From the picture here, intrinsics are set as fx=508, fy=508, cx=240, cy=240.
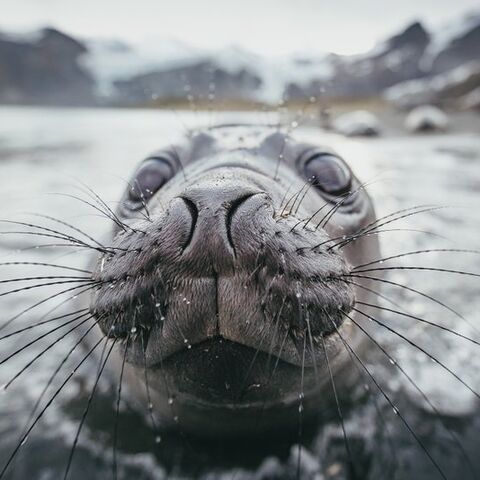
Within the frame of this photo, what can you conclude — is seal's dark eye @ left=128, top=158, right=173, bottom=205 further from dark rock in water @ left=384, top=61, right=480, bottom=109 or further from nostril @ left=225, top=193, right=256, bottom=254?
dark rock in water @ left=384, top=61, right=480, bottom=109

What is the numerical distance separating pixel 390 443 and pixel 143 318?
1.20 meters

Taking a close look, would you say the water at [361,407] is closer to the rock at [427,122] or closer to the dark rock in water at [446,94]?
the rock at [427,122]

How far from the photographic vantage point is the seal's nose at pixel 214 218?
1450 mm

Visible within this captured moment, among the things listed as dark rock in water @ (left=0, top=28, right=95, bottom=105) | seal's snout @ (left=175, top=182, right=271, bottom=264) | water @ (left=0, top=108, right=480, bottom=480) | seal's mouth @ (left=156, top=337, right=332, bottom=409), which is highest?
dark rock in water @ (left=0, top=28, right=95, bottom=105)

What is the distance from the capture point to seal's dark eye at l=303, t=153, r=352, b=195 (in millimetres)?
2492

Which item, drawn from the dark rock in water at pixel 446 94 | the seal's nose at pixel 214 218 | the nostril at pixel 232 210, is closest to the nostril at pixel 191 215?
the seal's nose at pixel 214 218

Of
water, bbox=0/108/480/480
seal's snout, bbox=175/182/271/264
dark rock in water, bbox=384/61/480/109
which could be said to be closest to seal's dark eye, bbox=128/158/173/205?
water, bbox=0/108/480/480

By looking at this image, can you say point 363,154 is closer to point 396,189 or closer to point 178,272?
point 396,189

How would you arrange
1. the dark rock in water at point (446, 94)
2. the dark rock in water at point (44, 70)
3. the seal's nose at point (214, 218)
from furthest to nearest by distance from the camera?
1. the dark rock in water at point (44, 70)
2. the dark rock in water at point (446, 94)
3. the seal's nose at point (214, 218)

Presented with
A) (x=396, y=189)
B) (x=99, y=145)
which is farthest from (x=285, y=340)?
(x=99, y=145)

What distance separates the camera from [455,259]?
4723 millimetres

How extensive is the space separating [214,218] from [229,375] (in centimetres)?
54

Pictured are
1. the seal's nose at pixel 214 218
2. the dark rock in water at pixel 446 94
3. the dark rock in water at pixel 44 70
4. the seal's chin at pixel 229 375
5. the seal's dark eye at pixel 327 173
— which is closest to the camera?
the seal's nose at pixel 214 218

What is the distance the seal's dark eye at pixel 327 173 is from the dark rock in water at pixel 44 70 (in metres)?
96.6
